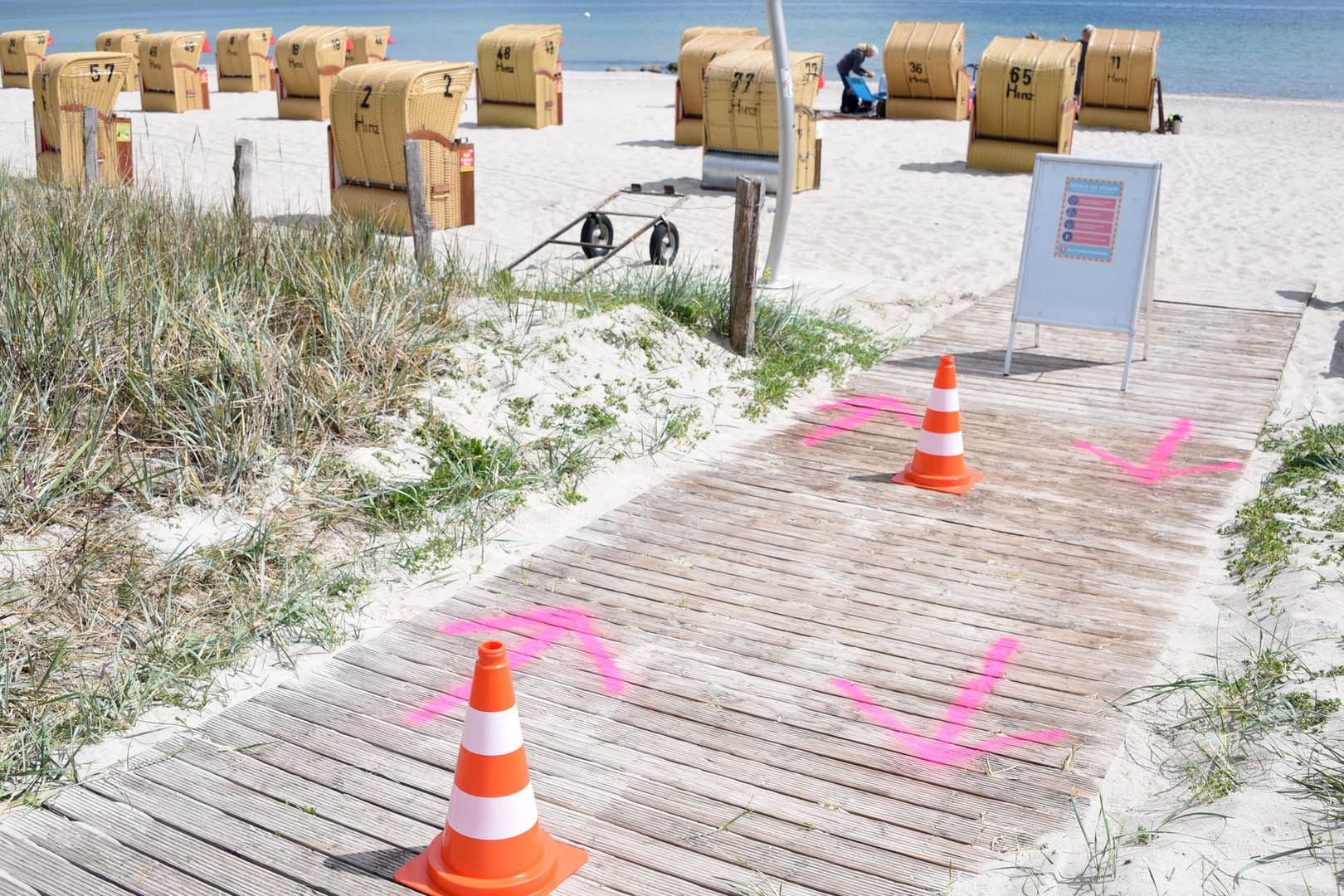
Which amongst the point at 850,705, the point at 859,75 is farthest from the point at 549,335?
the point at 859,75

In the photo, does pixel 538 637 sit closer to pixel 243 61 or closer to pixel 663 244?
pixel 663 244

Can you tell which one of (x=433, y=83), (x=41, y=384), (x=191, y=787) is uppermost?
(x=433, y=83)

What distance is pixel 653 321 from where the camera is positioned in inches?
307

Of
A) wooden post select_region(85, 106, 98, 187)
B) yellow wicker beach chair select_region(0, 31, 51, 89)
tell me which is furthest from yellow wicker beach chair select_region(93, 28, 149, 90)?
wooden post select_region(85, 106, 98, 187)

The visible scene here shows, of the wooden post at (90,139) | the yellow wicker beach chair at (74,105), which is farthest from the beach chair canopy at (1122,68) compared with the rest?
the wooden post at (90,139)

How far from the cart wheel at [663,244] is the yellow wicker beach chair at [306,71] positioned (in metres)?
13.2

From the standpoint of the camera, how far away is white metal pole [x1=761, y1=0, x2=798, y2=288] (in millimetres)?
9008

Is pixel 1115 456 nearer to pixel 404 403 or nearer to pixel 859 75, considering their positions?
pixel 404 403

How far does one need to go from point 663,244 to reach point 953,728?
24.8 feet

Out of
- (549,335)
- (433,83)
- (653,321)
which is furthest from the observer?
(433,83)

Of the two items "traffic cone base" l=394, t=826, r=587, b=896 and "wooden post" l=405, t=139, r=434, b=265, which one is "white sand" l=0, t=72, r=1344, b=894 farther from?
"traffic cone base" l=394, t=826, r=587, b=896

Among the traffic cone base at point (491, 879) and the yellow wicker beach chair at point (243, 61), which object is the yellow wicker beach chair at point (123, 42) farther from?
the traffic cone base at point (491, 879)

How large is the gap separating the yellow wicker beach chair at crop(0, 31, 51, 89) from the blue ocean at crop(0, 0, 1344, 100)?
27.2 meters

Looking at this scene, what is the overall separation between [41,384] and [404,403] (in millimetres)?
1662
